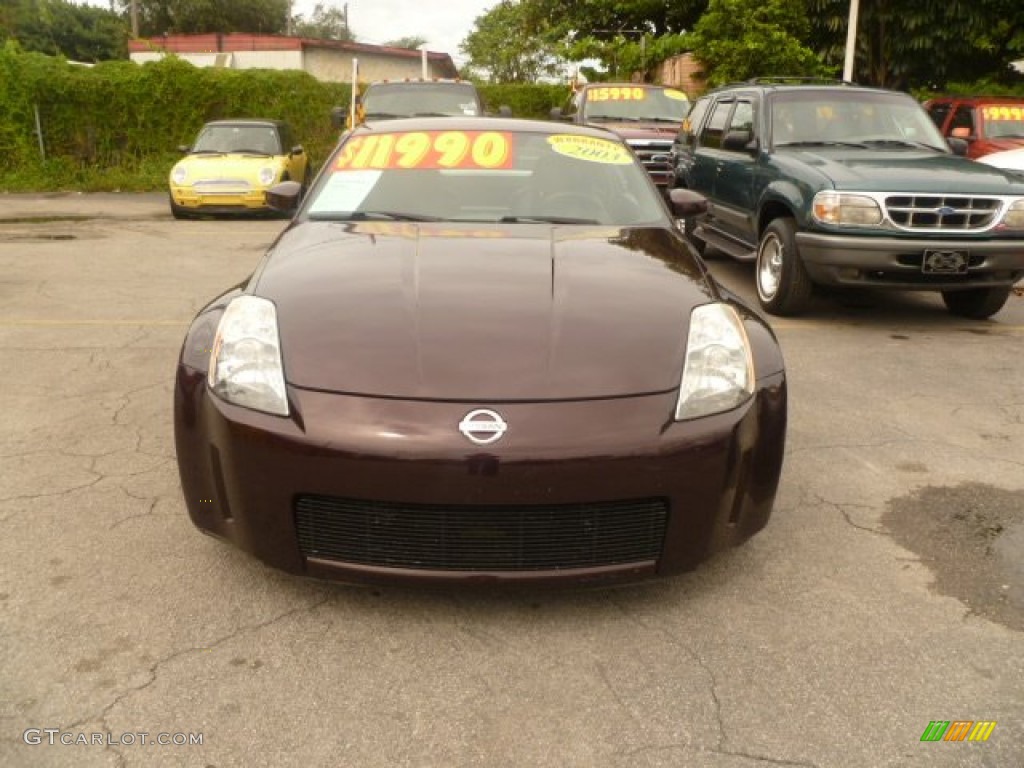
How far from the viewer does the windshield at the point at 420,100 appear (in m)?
14.1

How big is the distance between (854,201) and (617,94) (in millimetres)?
8376

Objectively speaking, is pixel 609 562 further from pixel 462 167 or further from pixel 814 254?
pixel 814 254

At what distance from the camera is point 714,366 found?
288cm

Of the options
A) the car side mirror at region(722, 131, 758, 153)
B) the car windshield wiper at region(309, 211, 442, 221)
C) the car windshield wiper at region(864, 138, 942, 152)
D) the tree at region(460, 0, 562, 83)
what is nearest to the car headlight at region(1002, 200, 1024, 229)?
the car windshield wiper at region(864, 138, 942, 152)

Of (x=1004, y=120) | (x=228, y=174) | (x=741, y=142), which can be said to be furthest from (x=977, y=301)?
(x=228, y=174)

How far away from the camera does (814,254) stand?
674 cm

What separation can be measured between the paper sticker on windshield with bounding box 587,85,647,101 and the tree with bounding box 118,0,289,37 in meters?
54.0

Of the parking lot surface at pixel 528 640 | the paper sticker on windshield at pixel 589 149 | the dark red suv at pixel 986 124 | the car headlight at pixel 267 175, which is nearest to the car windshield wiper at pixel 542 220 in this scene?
the paper sticker on windshield at pixel 589 149

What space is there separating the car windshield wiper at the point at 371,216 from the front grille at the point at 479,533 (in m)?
1.66

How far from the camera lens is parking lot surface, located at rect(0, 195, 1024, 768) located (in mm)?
2270

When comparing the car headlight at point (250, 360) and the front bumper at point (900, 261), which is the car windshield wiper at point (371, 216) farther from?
the front bumper at point (900, 261)

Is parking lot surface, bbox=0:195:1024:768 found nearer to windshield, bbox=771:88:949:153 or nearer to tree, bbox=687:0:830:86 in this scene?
windshield, bbox=771:88:949:153

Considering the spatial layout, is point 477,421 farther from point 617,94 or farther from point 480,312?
point 617,94

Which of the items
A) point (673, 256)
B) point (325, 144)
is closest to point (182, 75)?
point (325, 144)
